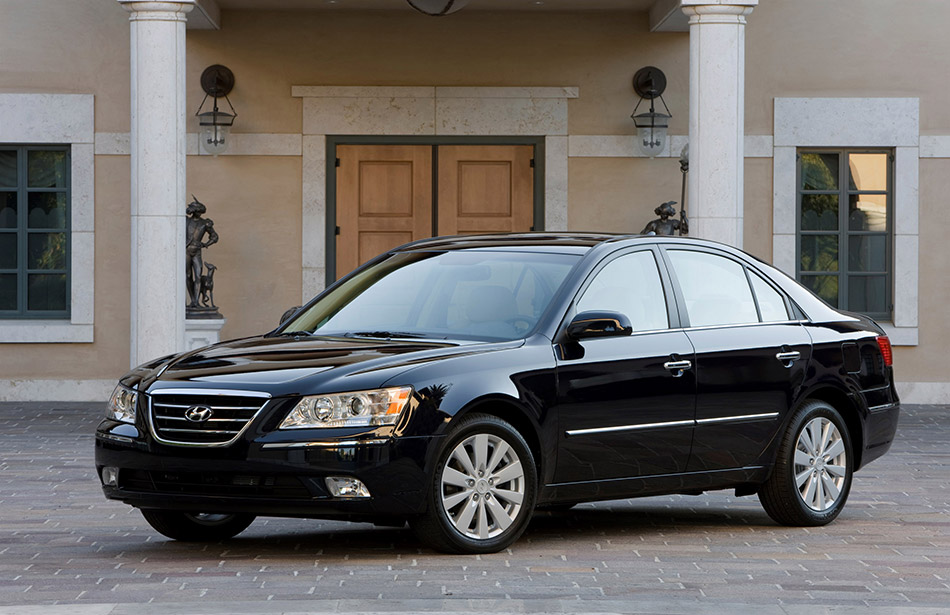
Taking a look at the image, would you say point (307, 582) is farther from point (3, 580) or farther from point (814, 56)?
point (814, 56)

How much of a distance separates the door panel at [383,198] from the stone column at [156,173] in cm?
364

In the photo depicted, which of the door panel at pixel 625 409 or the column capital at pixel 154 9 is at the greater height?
the column capital at pixel 154 9

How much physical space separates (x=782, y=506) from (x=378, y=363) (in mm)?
2680

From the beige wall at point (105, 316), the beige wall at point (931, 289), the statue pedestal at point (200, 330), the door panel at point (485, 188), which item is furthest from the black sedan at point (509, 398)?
the beige wall at point (105, 316)

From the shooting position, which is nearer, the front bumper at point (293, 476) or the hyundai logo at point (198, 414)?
the front bumper at point (293, 476)

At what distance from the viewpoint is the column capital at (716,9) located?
13.5m

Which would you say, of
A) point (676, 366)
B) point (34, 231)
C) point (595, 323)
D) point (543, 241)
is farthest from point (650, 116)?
point (595, 323)

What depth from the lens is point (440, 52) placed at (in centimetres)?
1681

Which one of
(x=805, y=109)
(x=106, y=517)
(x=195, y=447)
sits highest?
(x=805, y=109)

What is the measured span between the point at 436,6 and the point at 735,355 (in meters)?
7.54

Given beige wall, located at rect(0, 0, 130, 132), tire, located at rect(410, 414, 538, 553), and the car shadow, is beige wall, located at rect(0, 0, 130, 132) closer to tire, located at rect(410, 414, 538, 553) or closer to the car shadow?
the car shadow

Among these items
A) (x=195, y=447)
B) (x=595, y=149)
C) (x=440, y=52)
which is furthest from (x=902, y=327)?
(x=195, y=447)

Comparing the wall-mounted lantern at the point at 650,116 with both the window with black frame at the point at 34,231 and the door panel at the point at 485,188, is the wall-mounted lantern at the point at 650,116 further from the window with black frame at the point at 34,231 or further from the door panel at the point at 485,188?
the window with black frame at the point at 34,231

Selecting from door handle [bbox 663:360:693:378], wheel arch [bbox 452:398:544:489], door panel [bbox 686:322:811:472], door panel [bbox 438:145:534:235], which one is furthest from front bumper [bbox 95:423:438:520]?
door panel [bbox 438:145:534:235]
